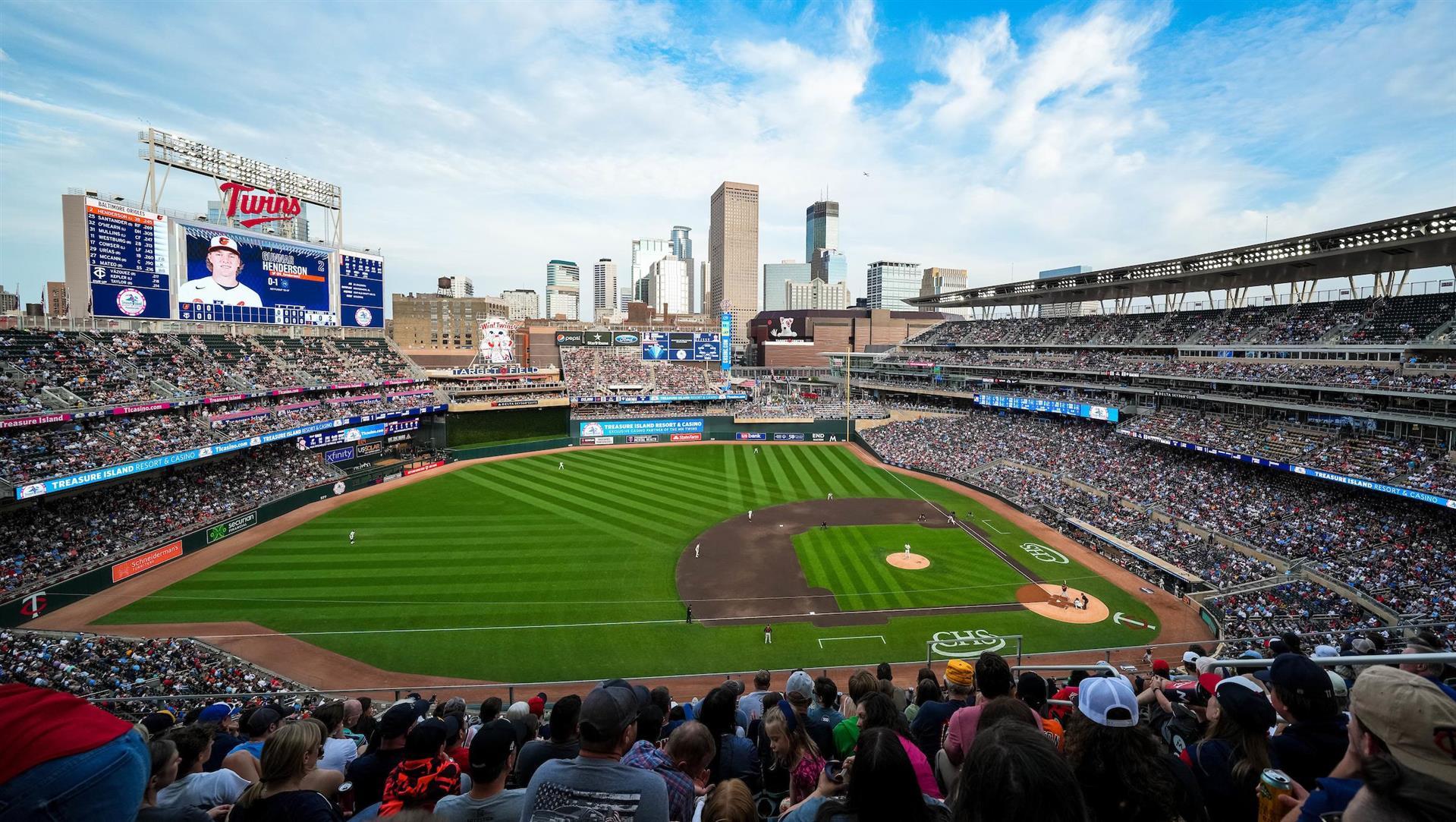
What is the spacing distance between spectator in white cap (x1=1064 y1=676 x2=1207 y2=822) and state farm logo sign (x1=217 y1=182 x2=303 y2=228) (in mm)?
52411

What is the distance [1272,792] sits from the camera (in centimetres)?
335

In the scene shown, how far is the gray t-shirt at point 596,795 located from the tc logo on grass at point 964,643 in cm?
1866

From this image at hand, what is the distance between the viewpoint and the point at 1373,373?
94.9 feet

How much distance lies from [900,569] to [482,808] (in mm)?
24926

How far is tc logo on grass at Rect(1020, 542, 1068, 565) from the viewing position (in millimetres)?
27812

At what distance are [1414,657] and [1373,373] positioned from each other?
1395 inches

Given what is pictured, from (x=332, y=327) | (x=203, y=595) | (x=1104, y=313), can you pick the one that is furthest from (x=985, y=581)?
(x=332, y=327)

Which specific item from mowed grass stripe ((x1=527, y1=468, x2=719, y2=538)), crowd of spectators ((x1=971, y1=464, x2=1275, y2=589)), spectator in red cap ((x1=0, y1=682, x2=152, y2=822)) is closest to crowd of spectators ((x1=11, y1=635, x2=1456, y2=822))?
spectator in red cap ((x1=0, y1=682, x2=152, y2=822))

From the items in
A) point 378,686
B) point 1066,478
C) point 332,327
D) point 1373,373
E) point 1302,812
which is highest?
point 332,327

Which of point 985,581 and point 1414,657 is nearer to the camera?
point 1414,657

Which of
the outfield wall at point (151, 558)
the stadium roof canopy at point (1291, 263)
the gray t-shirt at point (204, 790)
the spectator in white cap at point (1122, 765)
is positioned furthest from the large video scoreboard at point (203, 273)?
the stadium roof canopy at point (1291, 263)

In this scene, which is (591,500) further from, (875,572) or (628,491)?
(875,572)

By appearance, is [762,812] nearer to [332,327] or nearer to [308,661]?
[308,661]

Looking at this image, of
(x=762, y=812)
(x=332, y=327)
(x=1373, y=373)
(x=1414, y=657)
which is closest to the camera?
(x=1414, y=657)
